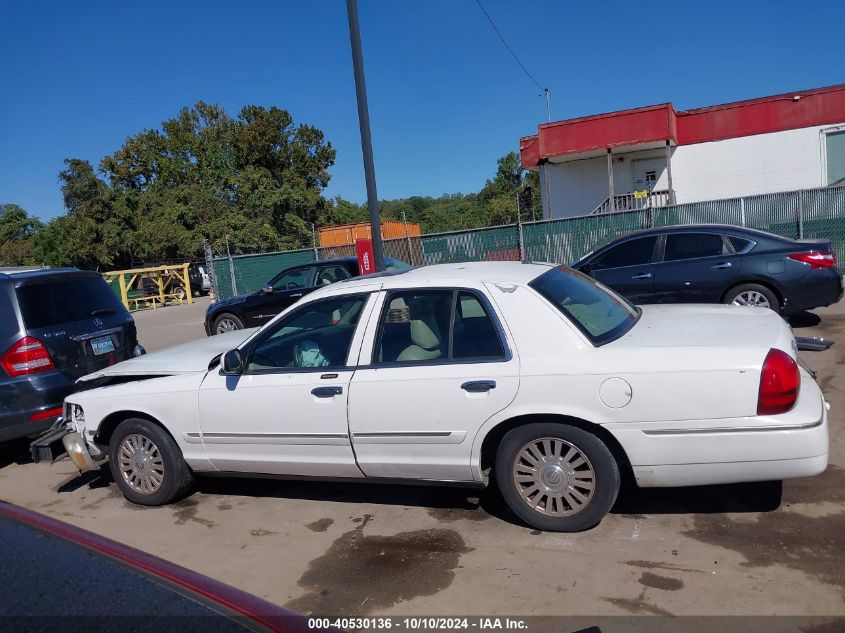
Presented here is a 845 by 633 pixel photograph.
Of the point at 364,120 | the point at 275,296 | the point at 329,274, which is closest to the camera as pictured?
the point at 364,120

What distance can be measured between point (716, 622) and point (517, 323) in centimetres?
180

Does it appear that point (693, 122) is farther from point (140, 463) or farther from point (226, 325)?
point (140, 463)

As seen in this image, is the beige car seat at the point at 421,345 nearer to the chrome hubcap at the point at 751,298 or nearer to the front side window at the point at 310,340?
the front side window at the point at 310,340

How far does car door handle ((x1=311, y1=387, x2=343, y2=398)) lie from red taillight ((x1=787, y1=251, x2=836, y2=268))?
671 cm

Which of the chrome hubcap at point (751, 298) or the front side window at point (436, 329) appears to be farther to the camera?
the chrome hubcap at point (751, 298)

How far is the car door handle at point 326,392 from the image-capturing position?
13.5 feet

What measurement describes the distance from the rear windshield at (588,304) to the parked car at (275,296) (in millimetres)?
8068

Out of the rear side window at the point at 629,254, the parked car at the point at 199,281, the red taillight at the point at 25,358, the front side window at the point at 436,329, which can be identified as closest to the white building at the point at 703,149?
the rear side window at the point at 629,254

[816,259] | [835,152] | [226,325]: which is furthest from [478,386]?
[835,152]

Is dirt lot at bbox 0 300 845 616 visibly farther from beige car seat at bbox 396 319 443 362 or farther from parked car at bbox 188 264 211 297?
parked car at bbox 188 264 211 297

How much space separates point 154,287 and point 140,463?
94.2 ft

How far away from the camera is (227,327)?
12.9 metres

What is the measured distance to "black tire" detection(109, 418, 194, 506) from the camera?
187 inches

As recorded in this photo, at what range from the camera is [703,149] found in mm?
26547
